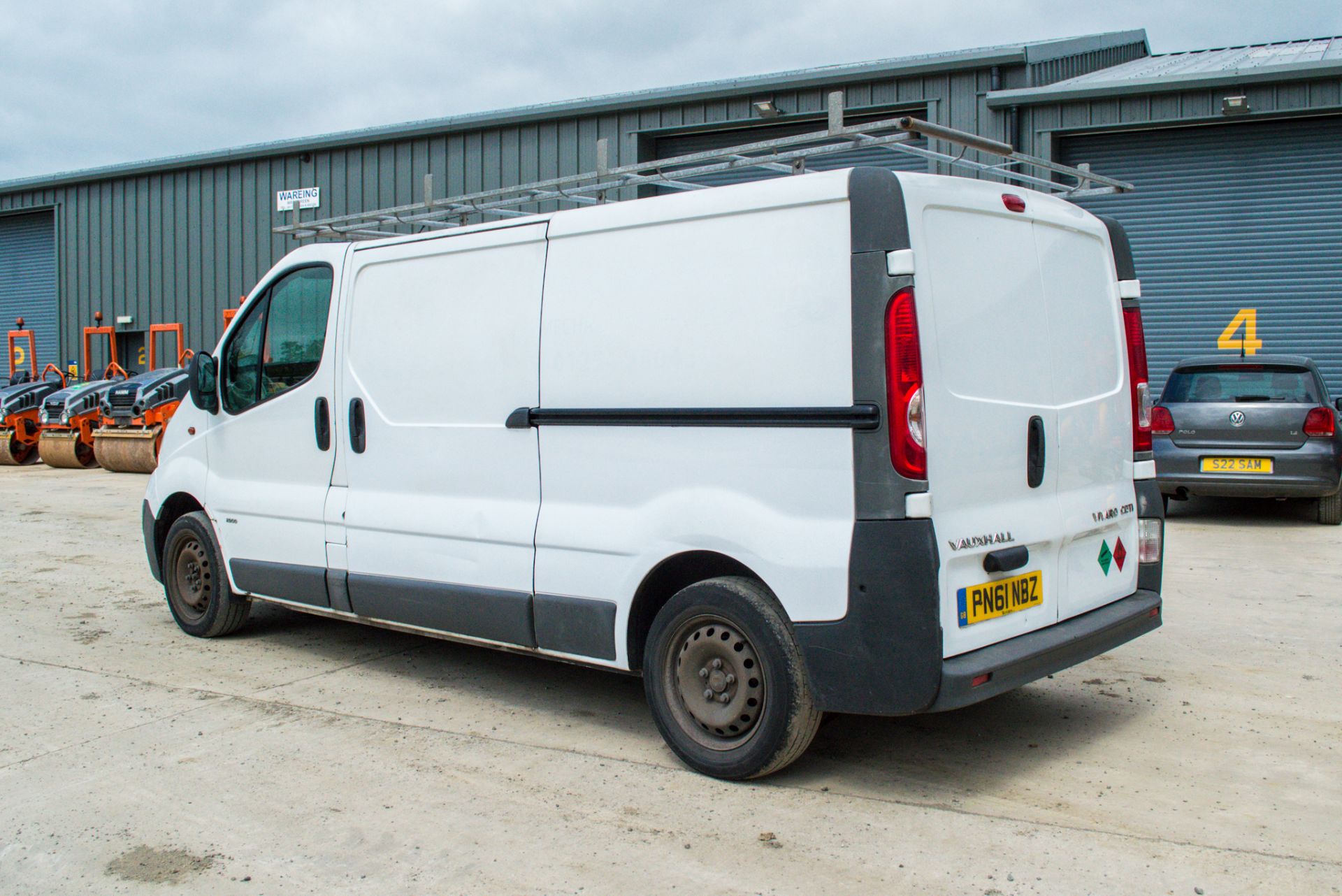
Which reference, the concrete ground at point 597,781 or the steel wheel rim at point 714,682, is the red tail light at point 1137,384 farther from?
the steel wheel rim at point 714,682

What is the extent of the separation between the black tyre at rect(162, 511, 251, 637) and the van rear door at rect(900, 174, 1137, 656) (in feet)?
14.0

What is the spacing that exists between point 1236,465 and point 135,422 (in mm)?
15849

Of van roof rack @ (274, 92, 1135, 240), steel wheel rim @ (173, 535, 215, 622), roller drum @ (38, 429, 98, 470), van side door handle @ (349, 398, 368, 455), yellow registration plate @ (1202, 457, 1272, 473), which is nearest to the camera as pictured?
van roof rack @ (274, 92, 1135, 240)

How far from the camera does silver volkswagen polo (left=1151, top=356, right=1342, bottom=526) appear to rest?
10234mm

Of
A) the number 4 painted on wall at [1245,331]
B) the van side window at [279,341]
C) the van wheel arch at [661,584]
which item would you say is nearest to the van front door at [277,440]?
the van side window at [279,341]

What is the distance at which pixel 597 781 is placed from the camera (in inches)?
166

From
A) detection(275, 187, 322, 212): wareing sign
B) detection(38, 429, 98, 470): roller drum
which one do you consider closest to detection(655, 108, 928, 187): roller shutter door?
detection(275, 187, 322, 212): wareing sign

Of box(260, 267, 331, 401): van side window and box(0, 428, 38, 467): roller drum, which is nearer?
box(260, 267, 331, 401): van side window

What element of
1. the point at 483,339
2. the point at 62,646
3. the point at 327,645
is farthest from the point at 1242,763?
the point at 62,646

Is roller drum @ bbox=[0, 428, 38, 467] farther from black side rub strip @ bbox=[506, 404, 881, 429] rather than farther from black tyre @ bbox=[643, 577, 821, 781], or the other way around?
black tyre @ bbox=[643, 577, 821, 781]

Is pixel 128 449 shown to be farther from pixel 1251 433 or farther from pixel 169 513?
pixel 1251 433

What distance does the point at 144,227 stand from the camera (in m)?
25.8

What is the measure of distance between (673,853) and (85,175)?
27837 millimetres

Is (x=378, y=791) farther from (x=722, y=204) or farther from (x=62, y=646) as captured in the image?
(x=62, y=646)
